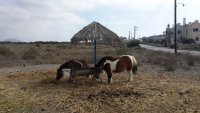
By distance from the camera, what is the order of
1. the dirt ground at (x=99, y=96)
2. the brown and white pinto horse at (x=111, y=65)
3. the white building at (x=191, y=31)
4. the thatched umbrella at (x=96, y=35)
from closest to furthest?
1. the dirt ground at (x=99, y=96)
2. the brown and white pinto horse at (x=111, y=65)
3. the thatched umbrella at (x=96, y=35)
4. the white building at (x=191, y=31)

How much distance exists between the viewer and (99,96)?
12.4 meters

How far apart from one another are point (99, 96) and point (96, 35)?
5.55m

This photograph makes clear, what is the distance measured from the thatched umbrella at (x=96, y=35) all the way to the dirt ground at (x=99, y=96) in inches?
77.9

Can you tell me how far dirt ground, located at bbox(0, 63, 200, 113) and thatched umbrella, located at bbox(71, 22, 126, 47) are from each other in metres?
1.98

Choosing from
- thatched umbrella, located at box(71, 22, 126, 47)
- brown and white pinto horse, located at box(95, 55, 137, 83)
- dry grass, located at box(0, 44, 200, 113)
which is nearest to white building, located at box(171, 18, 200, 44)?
thatched umbrella, located at box(71, 22, 126, 47)

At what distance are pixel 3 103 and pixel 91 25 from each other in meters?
7.16

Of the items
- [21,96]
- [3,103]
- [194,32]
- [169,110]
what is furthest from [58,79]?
[194,32]

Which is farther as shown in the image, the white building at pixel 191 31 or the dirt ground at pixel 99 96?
the white building at pixel 191 31

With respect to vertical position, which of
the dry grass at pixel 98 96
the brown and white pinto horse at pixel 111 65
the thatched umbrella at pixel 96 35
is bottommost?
the dry grass at pixel 98 96

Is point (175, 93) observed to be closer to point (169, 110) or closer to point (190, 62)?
point (169, 110)

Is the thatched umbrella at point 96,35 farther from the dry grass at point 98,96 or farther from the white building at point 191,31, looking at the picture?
the white building at point 191,31

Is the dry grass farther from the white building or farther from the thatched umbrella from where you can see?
the white building

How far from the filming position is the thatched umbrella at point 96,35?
17562 mm

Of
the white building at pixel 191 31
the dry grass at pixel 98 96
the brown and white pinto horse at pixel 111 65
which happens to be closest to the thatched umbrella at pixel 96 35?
the brown and white pinto horse at pixel 111 65
